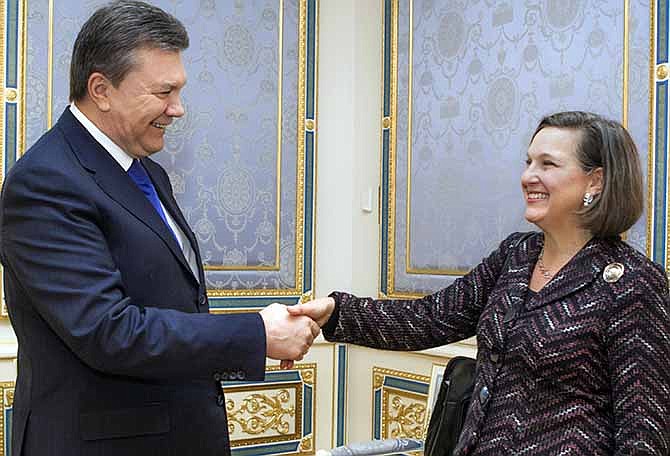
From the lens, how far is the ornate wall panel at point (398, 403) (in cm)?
402

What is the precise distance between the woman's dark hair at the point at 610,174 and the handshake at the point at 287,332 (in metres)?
0.80

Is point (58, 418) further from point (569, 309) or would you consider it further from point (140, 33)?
point (569, 309)

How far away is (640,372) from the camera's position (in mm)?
2086

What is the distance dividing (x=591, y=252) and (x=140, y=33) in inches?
50.1

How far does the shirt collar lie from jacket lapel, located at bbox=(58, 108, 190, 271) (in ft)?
0.07

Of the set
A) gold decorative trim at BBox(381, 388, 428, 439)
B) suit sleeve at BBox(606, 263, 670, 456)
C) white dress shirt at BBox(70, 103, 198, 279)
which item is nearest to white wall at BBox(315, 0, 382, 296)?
gold decorative trim at BBox(381, 388, 428, 439)

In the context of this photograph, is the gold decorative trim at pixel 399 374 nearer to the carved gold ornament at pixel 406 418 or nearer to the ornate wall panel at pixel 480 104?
the carved gold ornament at pixel 406 418

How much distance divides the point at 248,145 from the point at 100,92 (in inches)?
78.8

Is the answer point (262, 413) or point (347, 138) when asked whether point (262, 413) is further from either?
point (347, 138)

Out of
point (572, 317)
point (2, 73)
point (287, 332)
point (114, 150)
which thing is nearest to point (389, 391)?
point (287, 332)

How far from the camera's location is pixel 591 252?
2268 mm

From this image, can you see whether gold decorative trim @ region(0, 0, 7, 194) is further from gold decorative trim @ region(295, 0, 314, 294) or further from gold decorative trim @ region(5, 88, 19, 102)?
gold decorative trim @ region(295, 0, 314, 294)

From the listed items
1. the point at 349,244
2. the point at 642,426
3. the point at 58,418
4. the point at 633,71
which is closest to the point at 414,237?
the point at 349,244

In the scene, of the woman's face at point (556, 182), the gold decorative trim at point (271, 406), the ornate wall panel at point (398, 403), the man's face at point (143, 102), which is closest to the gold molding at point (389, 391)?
the ornate wall panel at point (398, 403)
